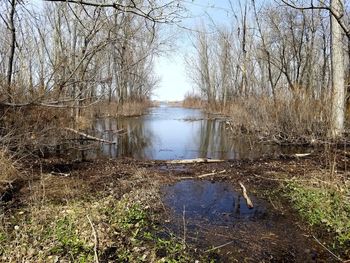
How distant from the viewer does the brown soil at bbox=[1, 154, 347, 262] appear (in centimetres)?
414

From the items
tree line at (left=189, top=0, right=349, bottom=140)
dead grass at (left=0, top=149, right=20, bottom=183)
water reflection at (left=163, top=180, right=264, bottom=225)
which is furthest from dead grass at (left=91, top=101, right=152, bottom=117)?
water reflection at (left=163, top=180, right=264, bottom=225)

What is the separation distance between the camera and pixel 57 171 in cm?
769

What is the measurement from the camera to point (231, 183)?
23.4 feet

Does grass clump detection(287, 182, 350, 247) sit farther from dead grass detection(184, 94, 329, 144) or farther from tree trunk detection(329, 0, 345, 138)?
tree trunk detection(329, 0, 345, 138)

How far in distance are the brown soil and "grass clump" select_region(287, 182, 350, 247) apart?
0.20m

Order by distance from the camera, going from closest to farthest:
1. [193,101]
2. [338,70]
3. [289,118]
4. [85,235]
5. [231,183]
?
[85,235], [231,183], [338,70], [289,118], [193,101]

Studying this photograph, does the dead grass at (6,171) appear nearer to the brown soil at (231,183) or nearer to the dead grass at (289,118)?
the brown soil at (231,183)

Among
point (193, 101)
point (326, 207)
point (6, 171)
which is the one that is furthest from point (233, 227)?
point (193, 101)

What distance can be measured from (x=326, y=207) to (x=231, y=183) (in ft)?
7.78

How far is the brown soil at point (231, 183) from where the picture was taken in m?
4.14

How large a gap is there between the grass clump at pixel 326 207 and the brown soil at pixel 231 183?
0.66 feet

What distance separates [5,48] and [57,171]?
15.2 feet

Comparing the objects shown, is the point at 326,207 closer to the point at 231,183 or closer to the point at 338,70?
the point at 231,183

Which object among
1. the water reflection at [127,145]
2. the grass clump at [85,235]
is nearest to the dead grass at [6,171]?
the grass clump at [85,235]
